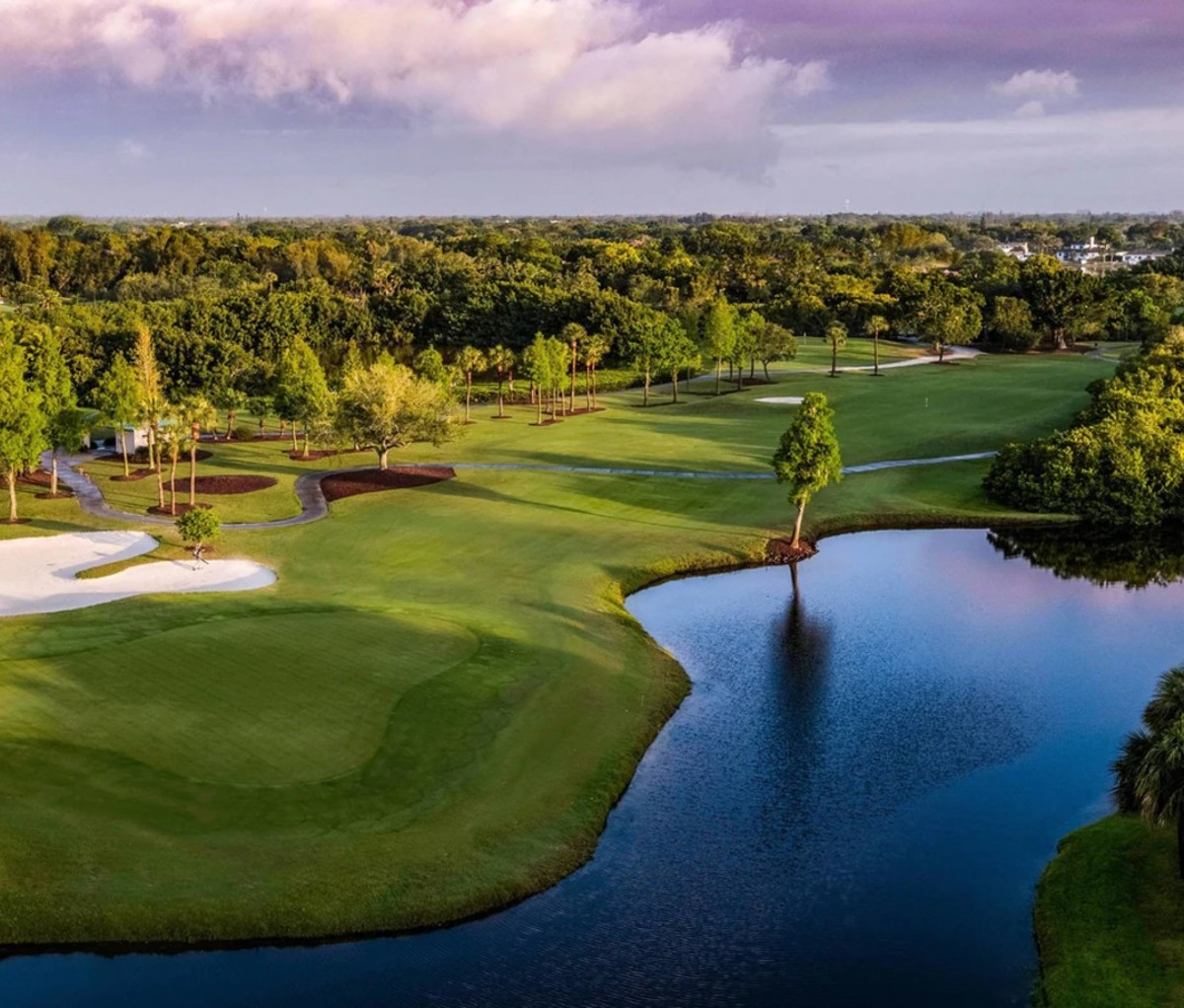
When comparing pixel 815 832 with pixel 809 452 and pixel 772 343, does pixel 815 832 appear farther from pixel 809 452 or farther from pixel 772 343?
pixel 772 343

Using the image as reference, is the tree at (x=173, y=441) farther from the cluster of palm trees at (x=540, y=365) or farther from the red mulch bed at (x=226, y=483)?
the cluster of palm trees at (x=540, y=365)

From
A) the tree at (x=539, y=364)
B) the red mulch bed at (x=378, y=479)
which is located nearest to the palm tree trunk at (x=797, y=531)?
the red mulch bed at (x=378, y=479)

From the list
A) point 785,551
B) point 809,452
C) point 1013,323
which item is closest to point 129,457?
point 785,551

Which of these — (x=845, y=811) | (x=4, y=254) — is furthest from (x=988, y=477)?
(x=4, y=254)

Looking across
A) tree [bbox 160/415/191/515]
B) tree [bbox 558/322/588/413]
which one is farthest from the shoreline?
tree [bbox 558/322/588/413]

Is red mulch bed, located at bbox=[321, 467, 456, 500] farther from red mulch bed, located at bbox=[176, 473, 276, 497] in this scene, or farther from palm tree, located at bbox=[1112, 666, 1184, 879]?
palm tree, located at bbox=[1112, 666, 1184, 879]

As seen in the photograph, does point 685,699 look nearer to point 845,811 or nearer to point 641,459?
point 845,811
